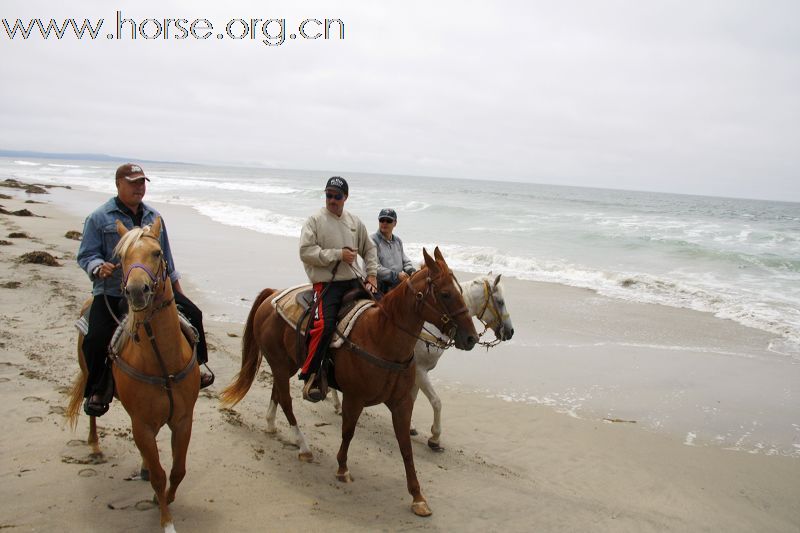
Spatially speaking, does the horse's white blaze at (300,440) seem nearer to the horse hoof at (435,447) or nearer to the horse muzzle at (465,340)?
the horse hoof at (435,447)

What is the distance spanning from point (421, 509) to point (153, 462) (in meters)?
2.01

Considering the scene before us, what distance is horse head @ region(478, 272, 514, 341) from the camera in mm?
5676

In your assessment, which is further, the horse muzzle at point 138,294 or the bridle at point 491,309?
the bridle at point 491,309

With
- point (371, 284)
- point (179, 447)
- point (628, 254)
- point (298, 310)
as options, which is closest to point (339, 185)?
point (371, 284)

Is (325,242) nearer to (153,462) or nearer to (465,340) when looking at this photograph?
(465,340)

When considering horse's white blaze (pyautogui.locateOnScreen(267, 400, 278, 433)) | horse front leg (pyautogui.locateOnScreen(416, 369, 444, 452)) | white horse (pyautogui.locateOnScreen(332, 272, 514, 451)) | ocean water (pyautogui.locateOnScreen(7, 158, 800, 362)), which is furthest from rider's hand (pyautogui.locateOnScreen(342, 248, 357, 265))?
ocean water (pyautogui.locateOnScreen(7, 158, 800, 362))

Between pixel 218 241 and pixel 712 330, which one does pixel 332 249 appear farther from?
pixel 218 241

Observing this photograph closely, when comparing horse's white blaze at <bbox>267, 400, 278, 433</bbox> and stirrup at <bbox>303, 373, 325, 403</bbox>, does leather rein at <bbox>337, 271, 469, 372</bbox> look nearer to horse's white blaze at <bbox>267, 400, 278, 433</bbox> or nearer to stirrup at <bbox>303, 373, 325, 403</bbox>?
stirrup at <bbox>303, 373, 325, 403</bbox>

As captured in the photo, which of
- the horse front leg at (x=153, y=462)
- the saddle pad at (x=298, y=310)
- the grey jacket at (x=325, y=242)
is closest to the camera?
the horse front leg at (x=153, y=462)

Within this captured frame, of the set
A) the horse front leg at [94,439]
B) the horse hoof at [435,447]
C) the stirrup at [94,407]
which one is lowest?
the horse hoof at [435,447]

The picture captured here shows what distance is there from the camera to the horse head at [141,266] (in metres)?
3.03

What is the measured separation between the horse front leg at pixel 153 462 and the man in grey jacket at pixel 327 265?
139 centimetres

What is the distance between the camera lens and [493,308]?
18.8 feet

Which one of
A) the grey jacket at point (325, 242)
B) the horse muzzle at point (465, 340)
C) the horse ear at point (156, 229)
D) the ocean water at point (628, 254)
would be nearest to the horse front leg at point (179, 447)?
the horse ear at point (156, 229)
